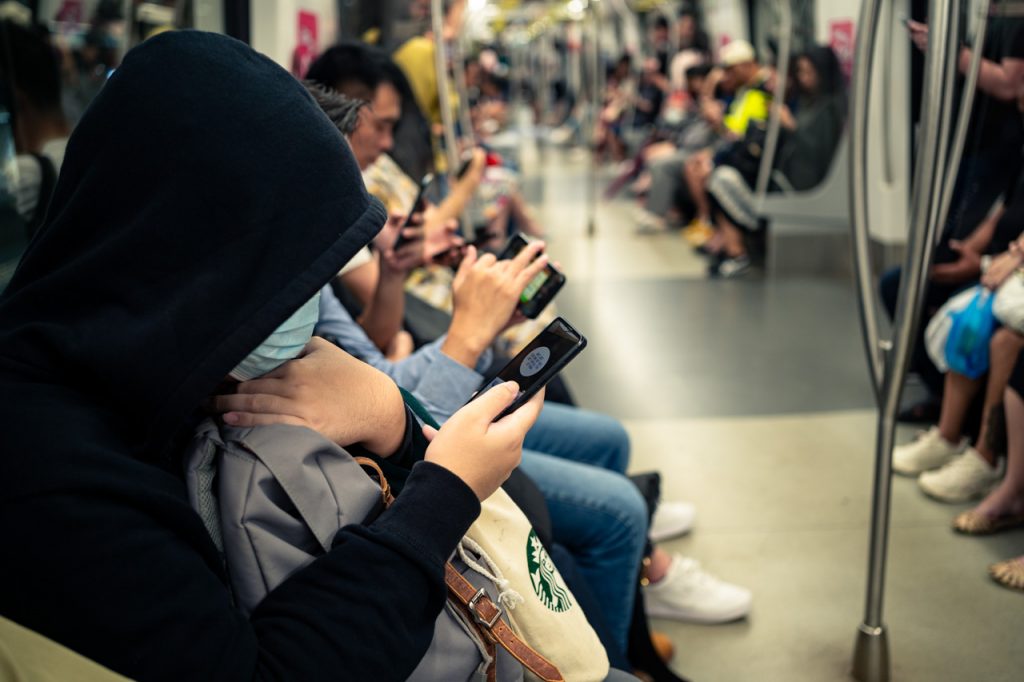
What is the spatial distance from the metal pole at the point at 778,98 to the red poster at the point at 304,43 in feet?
10.6

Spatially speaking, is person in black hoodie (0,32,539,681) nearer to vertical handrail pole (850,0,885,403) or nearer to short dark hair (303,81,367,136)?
short dark hair (303,81,367,136)

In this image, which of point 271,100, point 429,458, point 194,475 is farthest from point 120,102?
point 429,458

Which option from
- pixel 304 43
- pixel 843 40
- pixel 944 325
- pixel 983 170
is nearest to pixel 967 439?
pixel 944 325

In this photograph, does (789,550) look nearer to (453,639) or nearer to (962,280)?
(962,280)

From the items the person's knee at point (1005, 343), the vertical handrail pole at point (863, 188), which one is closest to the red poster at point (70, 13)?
the vertical handrail pole at point (863, 188)

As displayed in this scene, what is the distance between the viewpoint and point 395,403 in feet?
3.74

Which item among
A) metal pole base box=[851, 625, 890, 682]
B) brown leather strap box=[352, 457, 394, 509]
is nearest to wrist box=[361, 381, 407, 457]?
brown leather strap box=[352, 457, 394, 509]

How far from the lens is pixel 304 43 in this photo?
4172mm

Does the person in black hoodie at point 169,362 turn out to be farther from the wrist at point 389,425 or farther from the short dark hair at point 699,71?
the short dark hair at point 699,71

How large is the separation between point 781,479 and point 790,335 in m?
1.85

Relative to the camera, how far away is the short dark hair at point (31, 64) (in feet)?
6.96

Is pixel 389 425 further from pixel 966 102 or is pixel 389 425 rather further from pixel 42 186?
pixel 966 102

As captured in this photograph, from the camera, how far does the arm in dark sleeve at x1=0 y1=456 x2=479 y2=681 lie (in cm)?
84

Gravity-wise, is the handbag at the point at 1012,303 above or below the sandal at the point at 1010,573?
above
